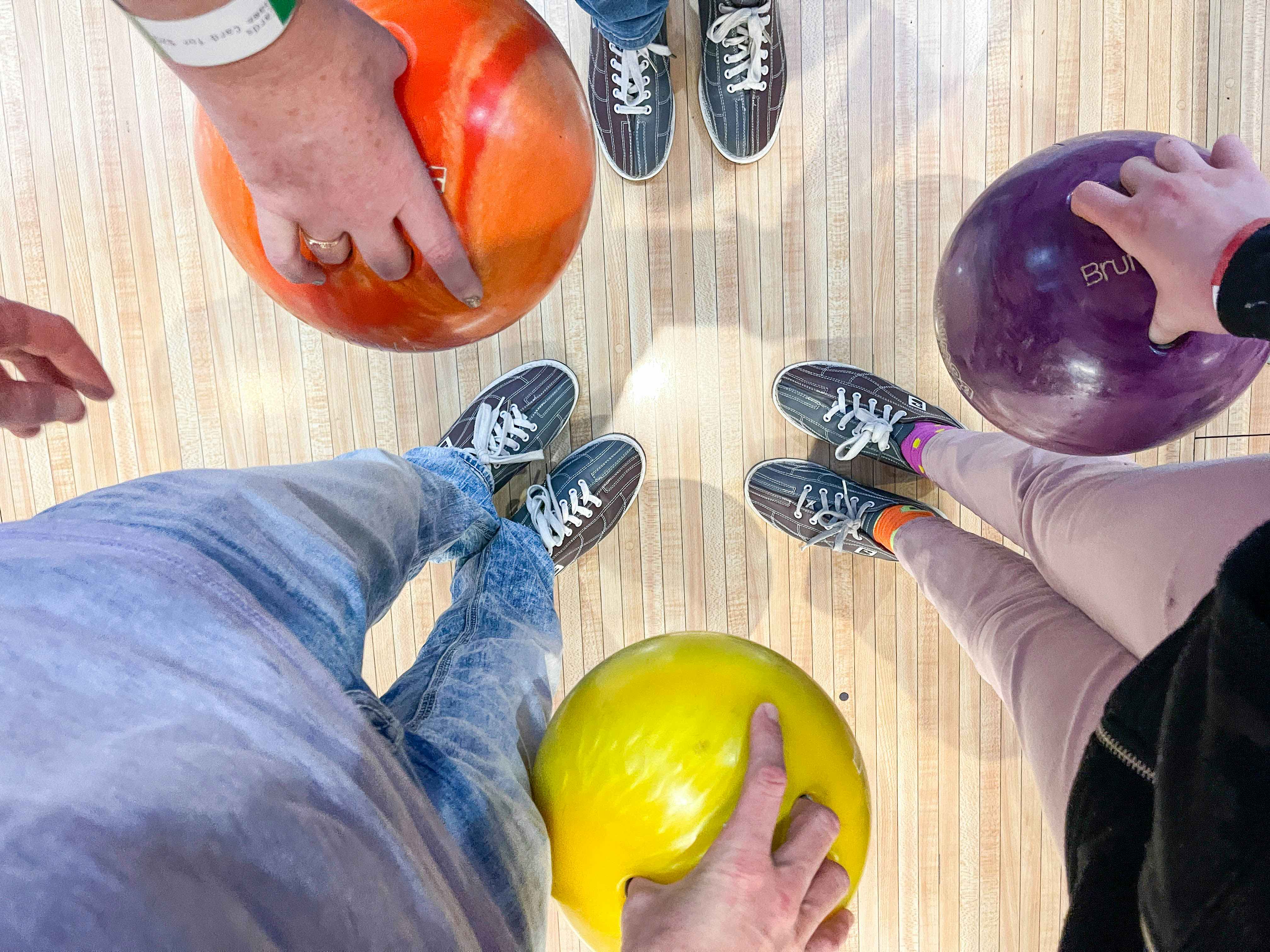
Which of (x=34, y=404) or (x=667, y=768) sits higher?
(x=34, y=404)

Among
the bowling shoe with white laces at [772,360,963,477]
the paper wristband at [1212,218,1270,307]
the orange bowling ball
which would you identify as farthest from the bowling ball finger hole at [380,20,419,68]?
the bowling shoe with white laces at [772,360,963,477]

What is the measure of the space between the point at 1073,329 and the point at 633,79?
42.8 inches

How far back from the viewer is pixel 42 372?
88cm

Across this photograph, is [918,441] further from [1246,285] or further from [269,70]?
[269,70]

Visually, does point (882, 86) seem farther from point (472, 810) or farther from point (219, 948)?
point (219, 948)

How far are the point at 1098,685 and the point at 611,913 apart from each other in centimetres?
60

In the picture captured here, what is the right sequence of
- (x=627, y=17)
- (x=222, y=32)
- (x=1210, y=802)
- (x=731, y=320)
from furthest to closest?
(x=731, y=320) → (x=627, y=17) → (x=222, y=32) → (x=1210, y=802)

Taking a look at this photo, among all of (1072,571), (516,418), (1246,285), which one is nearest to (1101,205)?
(1246,285)

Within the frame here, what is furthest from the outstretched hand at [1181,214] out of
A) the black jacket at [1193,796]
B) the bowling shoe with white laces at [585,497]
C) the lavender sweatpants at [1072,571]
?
the bowling shoe with white laces at [585,497]

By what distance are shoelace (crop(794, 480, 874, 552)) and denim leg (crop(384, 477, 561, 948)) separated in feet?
1.95

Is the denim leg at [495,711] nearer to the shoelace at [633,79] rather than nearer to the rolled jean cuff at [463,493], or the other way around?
the rolled jean cuff at [463,493]

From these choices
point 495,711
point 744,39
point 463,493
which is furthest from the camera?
point 744,39

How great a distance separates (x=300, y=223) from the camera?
70 centimetres

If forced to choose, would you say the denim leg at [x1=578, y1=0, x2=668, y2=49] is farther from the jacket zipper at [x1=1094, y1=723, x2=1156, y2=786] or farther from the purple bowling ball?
the jacket zipper at [x1=1094, y1=723, x2=1156, y2=786]
